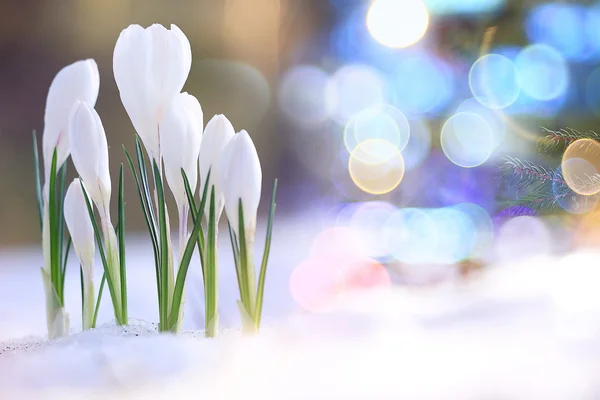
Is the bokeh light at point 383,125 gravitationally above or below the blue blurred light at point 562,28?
below

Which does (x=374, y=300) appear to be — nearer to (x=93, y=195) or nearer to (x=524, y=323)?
(x=524, y=323)

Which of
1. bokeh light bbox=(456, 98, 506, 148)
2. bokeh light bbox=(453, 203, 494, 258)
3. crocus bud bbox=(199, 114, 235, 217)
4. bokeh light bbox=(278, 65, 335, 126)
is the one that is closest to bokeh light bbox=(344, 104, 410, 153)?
bokeh light bbox=(278, 65, 335, 126)

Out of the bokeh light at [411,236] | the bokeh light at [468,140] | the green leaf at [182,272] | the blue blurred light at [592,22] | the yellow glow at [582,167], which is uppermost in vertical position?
the blue blurred light at [592,22]

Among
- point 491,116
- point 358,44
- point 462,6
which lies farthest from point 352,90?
point 491,116

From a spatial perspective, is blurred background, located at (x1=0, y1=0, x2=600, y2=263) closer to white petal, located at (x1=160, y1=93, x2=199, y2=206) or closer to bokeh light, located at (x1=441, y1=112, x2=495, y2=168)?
bokeh light, located at (x1=441, y1=112, x2=495, y2=168)

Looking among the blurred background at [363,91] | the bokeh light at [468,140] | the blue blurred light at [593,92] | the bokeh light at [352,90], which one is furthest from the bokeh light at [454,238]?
the bokeh light at [352,90]

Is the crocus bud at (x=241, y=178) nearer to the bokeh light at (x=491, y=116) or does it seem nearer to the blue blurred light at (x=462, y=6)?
the bokeh light at (x=491, y=116)
